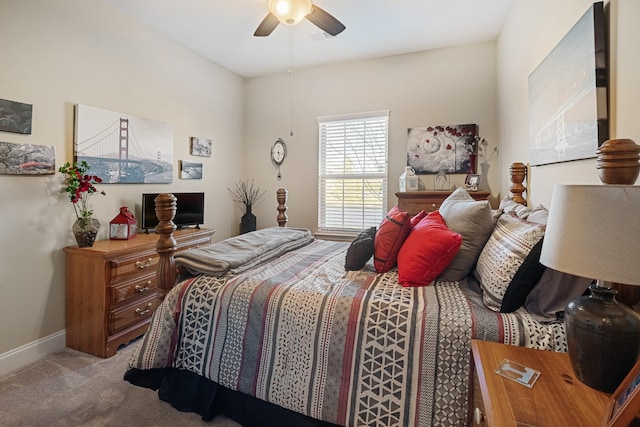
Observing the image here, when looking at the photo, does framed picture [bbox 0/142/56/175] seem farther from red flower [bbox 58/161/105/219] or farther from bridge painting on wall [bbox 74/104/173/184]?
bridge painting on wall [bbox 74/104/173/184]

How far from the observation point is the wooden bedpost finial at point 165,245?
1673mm

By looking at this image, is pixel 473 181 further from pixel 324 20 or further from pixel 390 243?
pixel 324 20

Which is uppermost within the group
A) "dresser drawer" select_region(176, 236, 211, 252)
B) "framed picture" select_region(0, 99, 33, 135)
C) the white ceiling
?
the white ceiling

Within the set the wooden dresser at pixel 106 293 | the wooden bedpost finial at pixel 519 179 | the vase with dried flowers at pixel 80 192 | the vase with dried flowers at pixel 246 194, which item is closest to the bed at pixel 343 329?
the wooden bedpost finial at pixel 519 179

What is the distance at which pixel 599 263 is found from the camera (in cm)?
74

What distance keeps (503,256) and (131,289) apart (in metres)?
2.53

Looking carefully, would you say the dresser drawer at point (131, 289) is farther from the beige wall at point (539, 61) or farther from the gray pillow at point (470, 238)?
the beige wall at point (539, 61)

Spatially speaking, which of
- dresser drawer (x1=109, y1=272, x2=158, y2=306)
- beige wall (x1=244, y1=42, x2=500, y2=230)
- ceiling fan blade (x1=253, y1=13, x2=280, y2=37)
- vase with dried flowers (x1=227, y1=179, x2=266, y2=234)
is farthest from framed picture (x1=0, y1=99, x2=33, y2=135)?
beige wall (x1=244, y1=42, x2=500, y2=230)

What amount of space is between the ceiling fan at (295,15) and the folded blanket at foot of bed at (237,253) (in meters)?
1.58

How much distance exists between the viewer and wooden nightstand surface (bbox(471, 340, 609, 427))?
29.9 inches

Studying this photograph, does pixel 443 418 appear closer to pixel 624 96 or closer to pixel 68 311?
pixel 624 96

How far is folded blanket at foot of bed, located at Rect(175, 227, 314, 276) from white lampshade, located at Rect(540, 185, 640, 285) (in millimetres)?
1442

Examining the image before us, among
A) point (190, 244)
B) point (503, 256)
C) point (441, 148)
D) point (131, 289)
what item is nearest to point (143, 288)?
point (131, 289)

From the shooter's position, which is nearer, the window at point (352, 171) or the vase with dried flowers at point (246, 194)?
the window at point (352, 171)
